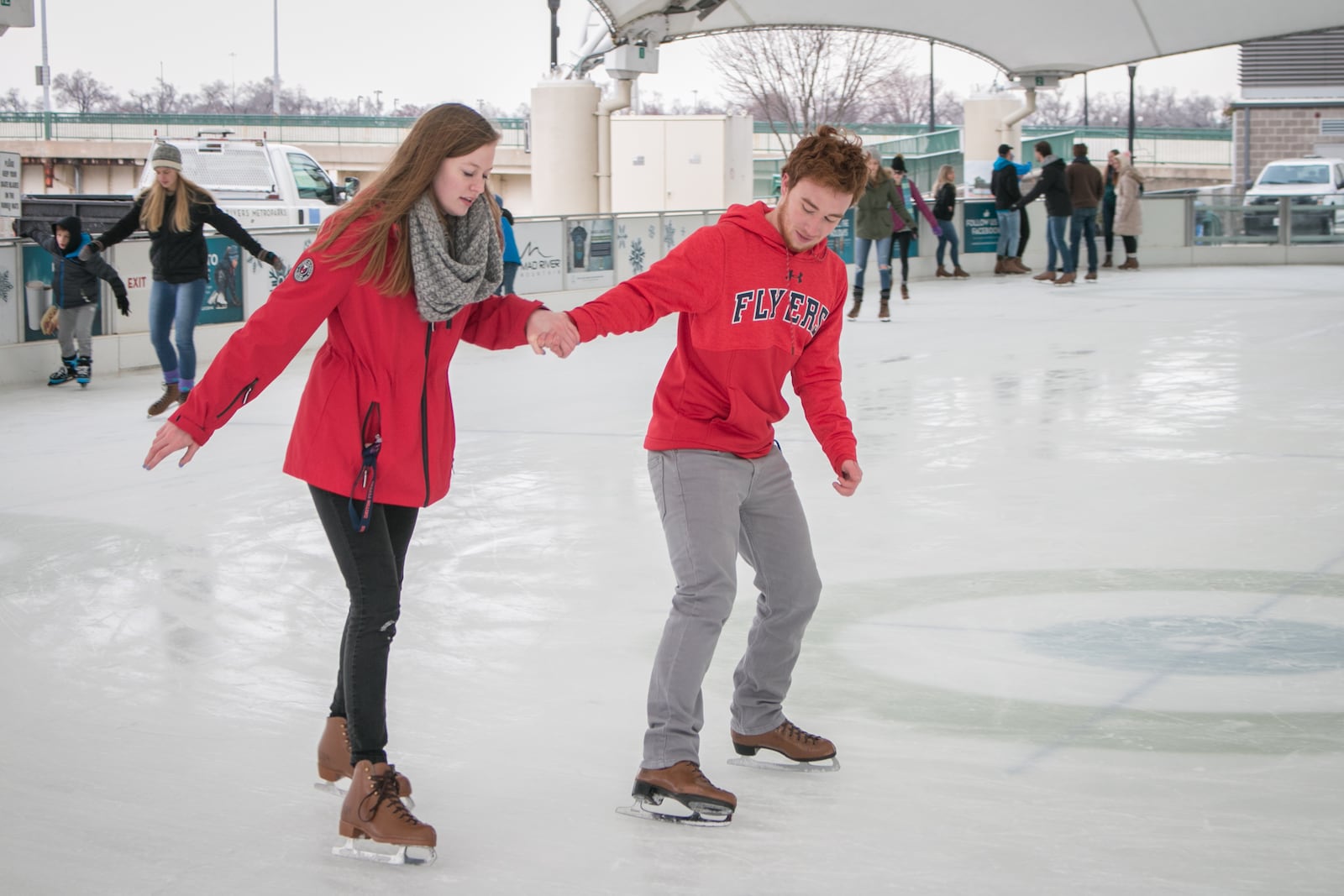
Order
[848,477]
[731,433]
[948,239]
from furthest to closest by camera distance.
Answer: [948,239] < [848,477] < [731,433]

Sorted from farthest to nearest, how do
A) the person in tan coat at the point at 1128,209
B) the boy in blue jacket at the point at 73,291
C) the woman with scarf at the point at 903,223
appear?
the person in tan coat at the point at 1128,209
the woman with scarf at the point at 903,223
the boy in blue jacket at the point at 73,291

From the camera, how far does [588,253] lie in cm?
1633

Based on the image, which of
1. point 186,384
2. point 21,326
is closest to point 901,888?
point 186,384

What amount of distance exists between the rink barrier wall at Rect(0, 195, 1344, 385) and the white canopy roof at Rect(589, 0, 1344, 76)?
353 centimetres

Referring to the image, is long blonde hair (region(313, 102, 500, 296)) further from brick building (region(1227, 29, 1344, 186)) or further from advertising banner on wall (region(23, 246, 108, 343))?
brick building (region(1227, 29, 1344, 186))

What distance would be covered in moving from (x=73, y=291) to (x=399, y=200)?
8407 millimetres

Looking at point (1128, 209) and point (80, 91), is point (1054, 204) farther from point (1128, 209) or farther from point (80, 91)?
point (80, 91)

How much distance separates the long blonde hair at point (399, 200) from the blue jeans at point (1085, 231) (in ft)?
53.7

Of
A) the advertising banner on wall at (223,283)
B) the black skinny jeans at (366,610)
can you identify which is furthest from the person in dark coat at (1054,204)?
the black skinny jeans at (366,610)

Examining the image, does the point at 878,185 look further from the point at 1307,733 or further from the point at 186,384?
the point at 1307,733

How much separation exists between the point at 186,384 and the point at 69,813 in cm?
613

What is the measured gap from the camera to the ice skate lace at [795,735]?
3.52 m

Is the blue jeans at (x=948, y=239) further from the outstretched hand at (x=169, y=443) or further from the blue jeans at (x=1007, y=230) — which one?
the outstretched hand at (x=169, y=443)

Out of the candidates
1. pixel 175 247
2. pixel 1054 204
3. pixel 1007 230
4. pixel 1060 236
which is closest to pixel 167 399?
pixel 175 247
